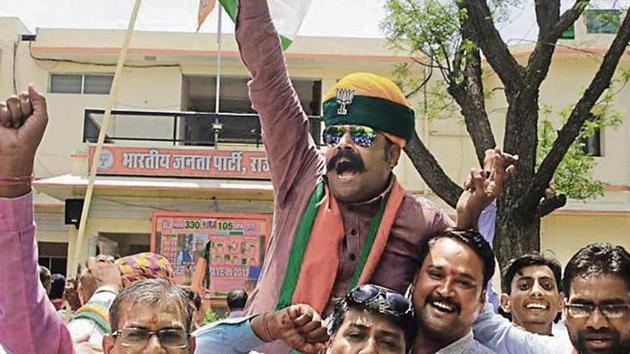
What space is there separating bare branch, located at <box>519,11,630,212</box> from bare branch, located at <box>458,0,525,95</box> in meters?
0.57

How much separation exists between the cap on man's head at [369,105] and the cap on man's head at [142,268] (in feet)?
4.47

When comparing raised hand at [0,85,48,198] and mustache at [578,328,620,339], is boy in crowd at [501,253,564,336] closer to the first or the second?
mustache at [578,328,620,339]

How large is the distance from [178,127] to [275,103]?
1195 centimetres

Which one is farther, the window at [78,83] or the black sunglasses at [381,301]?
the window at [78,83]

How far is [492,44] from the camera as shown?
775 cm

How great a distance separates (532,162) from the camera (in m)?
7.72

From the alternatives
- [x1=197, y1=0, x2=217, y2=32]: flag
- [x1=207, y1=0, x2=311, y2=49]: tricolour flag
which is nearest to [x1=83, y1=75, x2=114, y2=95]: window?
[x1=197, y1=0, x2=217, y2=32]: flag

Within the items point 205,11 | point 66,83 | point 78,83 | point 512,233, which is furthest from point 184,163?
point 512,233

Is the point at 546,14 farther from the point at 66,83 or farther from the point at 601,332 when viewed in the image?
the point at 66,83

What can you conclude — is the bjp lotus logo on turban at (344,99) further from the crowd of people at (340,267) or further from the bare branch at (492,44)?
the bare branch at (492,44)

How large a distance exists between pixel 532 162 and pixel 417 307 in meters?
5.62

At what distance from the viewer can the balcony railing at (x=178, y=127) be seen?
512 inches

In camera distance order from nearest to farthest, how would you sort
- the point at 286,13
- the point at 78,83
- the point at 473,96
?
1. the point at 286,13
2. the point at 473,96
3. the point at 78,83

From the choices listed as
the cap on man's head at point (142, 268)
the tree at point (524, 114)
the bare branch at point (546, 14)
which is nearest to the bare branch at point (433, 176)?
the tree at point (524, 114)
